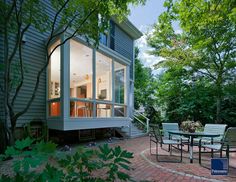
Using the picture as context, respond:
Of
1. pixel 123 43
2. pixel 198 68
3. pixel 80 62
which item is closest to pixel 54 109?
pixel 80 62

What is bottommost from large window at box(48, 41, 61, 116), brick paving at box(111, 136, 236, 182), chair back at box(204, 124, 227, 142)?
brick paving at box(111, 136, 236, 182)

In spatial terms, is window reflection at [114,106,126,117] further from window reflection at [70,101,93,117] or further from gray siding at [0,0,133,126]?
gray siding at [0,0,133,126]

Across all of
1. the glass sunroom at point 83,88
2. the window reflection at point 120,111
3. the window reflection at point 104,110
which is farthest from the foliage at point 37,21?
the window reflection at point 120,111

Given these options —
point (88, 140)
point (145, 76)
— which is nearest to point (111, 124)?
point (88, 140)

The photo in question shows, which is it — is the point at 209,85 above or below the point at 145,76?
below

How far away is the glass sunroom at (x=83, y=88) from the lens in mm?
6340

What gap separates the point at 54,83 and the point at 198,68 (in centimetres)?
829

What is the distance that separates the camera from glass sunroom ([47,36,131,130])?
6340 mm

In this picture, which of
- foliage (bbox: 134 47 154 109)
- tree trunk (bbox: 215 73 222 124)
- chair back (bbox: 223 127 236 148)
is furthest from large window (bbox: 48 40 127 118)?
foliage (bbox: 134 47 154 109)

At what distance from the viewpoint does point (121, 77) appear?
34.0ft

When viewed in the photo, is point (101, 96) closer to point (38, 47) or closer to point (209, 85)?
point (38, 47)

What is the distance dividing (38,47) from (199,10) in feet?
18.6

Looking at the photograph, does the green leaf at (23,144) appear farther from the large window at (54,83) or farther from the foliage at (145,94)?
the foliage at (145,94)

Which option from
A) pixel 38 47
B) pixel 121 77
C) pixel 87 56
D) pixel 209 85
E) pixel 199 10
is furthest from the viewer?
pixel 209 85
